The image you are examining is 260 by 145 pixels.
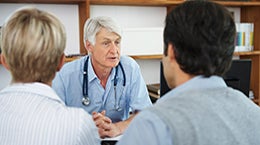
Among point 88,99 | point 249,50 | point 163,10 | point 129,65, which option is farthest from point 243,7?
point 88,99

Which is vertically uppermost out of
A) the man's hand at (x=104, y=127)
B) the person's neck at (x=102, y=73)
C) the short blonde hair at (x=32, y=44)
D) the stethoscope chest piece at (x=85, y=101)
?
the short blonde hair at (x=32, y=44)

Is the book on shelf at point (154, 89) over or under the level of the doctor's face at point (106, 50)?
under

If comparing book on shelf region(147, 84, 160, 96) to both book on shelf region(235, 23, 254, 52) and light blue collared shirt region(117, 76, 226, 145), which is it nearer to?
book on shelf region(235, 23, 254, 52)

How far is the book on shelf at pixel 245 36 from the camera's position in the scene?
3150 millimetres

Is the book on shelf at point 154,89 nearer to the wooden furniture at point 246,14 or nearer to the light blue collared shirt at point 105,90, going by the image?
the wooden furniture at point 246,14

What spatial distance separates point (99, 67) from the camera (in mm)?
2023

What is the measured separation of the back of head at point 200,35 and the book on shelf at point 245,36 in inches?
93.4

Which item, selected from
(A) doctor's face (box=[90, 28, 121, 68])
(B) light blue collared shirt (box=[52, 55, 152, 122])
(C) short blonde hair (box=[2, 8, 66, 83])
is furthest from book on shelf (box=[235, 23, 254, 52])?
(C) short blonde hair (box=[2, 8, 66, 83])

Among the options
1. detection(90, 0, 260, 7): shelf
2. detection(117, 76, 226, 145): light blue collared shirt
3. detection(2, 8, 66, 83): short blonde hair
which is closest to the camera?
detection(117, 76, 226, 145): light blue collared shirt

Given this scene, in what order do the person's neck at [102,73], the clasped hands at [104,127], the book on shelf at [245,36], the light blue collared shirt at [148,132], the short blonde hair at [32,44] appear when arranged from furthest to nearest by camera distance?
the book on shelf at [245,36] < the person's neck at [102,73] < the clasped hands at [104,127] < the short blonde hair at [32,44] < the light blue collared shirt at [148,132]

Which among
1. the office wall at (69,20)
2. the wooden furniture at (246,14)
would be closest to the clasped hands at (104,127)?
the wooden furniture at (246,14)

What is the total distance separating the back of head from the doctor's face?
107 centimetres

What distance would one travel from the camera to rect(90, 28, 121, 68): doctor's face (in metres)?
1.96

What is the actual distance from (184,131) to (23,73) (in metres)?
0.54
